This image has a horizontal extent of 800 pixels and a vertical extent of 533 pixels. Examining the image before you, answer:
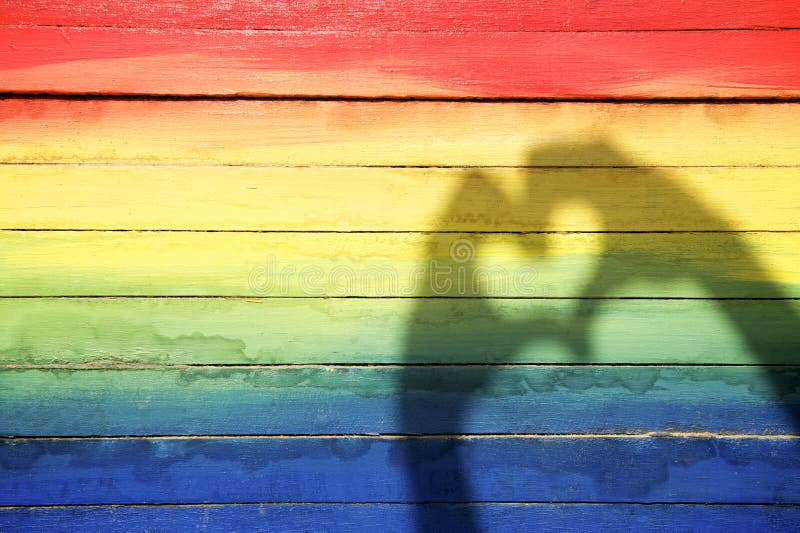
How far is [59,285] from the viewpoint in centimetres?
121

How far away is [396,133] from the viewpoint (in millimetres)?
1207

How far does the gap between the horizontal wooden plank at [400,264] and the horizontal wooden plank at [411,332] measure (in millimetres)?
35

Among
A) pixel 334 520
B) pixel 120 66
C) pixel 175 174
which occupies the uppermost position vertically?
pixel 120 66


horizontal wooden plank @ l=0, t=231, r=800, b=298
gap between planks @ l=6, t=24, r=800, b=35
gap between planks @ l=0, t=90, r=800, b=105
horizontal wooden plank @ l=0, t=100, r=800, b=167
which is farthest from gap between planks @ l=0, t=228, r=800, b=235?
Result: gap between planks @ l=6, t=24, r=800, b=35

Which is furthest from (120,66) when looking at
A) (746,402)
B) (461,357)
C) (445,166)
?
(746,402)

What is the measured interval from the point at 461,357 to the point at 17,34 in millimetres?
1280

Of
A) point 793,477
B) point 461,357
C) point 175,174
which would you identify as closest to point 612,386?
point 461,357

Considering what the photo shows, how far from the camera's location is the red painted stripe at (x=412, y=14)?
3.79ft

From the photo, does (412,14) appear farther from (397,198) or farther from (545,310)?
(545,310)

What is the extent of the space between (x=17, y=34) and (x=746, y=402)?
76.8 inches

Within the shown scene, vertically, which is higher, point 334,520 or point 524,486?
point 524,486

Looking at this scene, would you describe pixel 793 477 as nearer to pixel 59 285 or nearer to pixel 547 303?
pixel 547 303

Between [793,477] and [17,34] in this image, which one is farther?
[793,477]

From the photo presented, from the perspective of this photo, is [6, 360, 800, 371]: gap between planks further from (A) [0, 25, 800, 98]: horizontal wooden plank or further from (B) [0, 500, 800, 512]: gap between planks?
(A) [0, 25, 800, 98]: horizontal wooden plank
